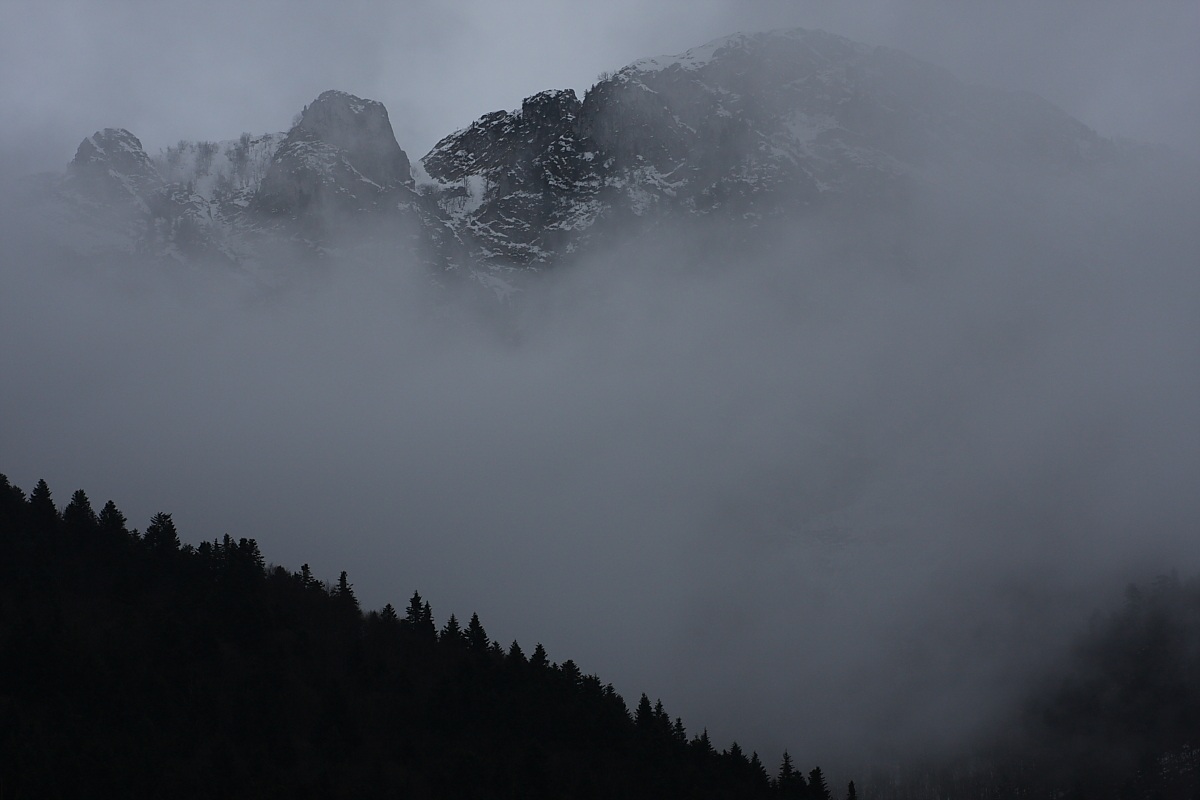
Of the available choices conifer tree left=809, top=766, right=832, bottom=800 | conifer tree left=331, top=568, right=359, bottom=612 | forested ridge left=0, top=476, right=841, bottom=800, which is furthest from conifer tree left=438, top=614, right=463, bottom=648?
conifer tree left=809, top=766, right=832, bottom=800

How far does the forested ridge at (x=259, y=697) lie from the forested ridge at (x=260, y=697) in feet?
0.45

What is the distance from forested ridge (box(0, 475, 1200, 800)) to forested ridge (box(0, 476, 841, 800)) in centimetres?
14

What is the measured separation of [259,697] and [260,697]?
8 cm

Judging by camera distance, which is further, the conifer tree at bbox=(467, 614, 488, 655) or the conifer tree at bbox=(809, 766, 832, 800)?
the conifer tree at bbox=(467, 614, 488, 655)

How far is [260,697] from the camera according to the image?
76.4m

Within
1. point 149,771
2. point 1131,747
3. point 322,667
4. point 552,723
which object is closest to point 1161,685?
point 1131,747

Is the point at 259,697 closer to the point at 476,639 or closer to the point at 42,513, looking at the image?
the point at 476,639

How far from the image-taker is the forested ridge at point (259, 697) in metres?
67.1

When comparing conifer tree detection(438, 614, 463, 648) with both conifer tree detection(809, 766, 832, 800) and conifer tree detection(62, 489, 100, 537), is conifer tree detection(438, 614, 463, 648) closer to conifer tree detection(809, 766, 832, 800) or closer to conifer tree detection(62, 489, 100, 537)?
conifer tree detection(62, 489, 100, 537)

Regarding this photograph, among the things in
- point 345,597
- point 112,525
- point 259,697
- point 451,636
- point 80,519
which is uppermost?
point 80,519

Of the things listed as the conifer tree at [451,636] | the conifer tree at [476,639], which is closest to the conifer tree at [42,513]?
the conifer tree at [451,636]

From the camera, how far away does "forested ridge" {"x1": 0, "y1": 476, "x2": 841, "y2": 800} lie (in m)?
67.1

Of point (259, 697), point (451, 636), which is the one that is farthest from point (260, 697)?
point (451, 636)

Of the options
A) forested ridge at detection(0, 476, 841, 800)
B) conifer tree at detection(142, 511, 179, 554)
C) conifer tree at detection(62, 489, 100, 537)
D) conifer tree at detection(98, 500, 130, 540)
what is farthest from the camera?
conifer tree at detection(142, 511, 179, 554)
